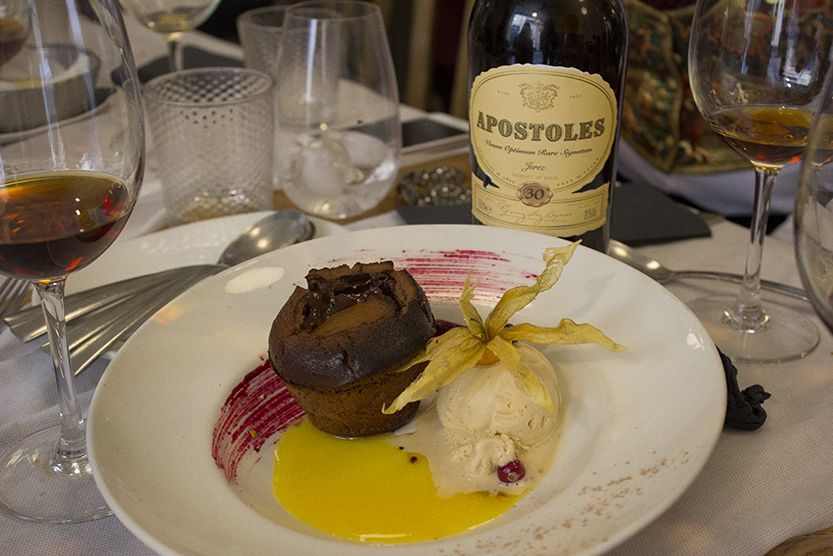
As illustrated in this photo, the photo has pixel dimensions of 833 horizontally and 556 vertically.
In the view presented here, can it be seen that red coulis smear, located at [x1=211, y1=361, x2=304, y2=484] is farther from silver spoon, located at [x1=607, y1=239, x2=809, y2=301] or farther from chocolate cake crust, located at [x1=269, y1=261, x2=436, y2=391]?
silver spoon, located at [x1=607, y1=239, x2=809, y2=301]

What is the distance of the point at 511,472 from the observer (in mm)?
578

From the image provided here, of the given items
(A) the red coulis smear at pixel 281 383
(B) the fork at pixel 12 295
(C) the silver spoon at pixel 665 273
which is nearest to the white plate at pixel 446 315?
(A) the red coulis smear at pixel 281 383

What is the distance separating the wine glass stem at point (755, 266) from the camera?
31.3 inches

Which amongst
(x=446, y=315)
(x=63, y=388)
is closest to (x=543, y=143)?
(x=446, y=315)

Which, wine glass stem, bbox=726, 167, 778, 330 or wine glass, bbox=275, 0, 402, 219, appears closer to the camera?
wine glass stem, bbox=726, 167, 778, 330

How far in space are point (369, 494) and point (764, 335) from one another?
51cm

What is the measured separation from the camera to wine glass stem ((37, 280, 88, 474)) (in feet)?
1.93

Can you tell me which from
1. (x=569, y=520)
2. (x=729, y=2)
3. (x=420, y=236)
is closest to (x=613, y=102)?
(x=729, y=2)

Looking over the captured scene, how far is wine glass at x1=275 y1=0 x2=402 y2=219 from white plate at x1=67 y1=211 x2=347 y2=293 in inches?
6.2

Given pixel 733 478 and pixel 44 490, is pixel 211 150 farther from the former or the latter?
pixel 733 478

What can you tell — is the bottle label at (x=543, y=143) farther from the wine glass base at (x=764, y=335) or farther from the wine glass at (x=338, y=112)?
the wine glass at (x=338, y=112)

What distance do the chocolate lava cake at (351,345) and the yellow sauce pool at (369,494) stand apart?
0.09ft

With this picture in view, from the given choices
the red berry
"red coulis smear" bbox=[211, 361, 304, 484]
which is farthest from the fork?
the red berry

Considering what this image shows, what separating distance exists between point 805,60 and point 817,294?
40cm
